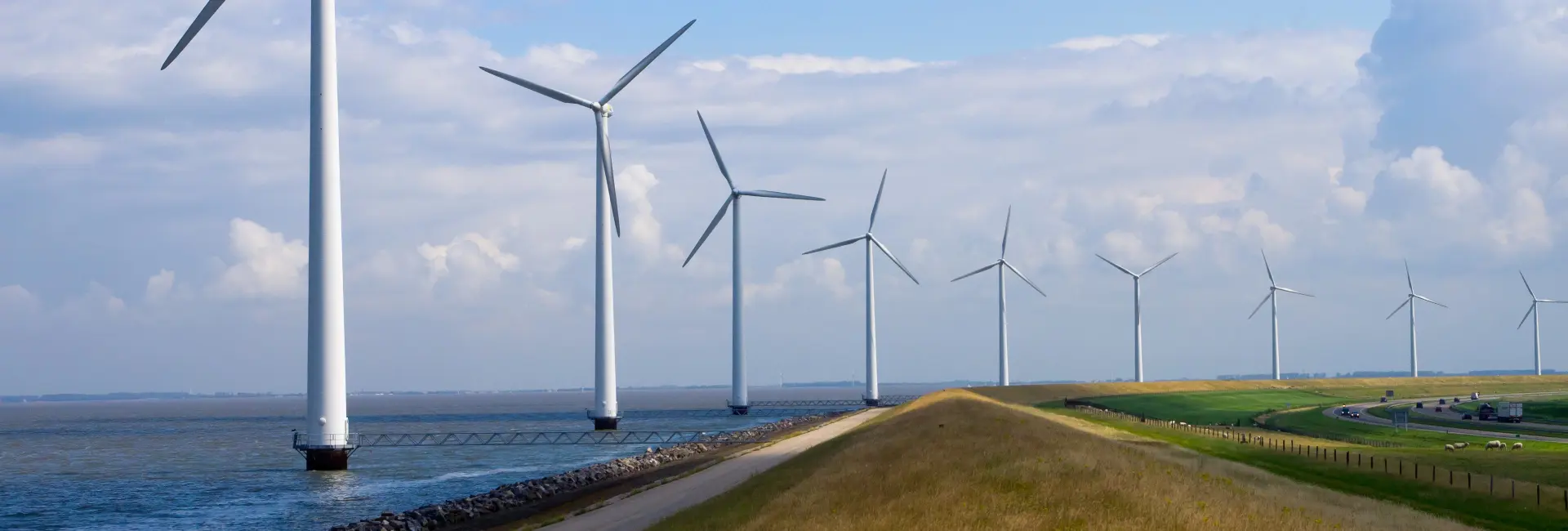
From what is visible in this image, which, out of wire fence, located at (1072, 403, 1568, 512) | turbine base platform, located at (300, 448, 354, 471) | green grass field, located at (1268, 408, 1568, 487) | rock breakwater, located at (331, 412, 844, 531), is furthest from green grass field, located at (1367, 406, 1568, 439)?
turbine base platform, located at (300, 448, 354, 471)

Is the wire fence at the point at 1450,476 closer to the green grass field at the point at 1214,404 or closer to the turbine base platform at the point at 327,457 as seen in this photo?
the turbine base platform at the point at 327,457

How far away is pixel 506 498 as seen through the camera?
216ft

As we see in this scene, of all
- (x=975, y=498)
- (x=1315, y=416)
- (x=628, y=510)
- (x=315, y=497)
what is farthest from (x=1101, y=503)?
(x=1315, y=416)

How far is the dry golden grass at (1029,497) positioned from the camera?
3178 cm

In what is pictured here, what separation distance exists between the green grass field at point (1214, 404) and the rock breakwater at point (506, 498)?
6261 cm

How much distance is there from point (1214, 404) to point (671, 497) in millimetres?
120571

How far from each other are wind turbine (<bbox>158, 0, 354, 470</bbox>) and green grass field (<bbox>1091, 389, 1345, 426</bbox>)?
271 feet

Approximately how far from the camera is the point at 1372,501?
43625 millimetres

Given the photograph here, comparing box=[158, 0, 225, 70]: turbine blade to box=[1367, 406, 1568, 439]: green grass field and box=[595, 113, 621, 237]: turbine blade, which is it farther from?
box=[1367, 406, 1568, 439]: green grass field

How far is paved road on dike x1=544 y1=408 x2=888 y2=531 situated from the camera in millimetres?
48312

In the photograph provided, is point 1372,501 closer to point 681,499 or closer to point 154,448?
point 681,499

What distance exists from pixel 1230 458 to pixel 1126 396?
120 meters

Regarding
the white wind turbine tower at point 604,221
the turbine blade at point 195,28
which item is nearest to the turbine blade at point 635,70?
the white wind turbine tower at point 604,221

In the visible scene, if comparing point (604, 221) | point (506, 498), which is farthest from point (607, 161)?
point (506, 498)
